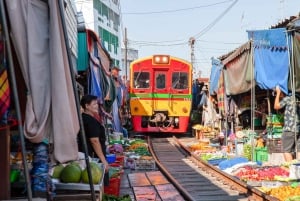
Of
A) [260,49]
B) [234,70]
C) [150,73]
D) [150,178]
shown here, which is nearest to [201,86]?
[150,73]

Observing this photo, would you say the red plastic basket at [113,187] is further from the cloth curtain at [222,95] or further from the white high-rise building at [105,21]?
the white high-rise building at [105,21]

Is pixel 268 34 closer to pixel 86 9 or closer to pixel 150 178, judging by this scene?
pixel 150 178

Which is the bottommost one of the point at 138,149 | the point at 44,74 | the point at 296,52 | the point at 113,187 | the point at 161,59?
the point at 138,149

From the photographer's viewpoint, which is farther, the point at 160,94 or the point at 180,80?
the point at 180,80

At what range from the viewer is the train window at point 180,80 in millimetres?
20703

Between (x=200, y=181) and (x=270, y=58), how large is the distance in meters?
3.38

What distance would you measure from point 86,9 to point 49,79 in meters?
45.8

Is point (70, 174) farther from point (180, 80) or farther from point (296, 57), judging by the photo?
point (180, 80)

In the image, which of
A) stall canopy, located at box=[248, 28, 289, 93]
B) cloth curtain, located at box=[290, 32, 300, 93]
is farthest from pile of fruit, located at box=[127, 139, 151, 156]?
cloth curtain, located at box=[290, 32, 300, 93]

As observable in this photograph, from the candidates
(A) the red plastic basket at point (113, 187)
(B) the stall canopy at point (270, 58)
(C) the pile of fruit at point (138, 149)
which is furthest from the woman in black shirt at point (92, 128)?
(C) the pile of fruit at point (138, 149)

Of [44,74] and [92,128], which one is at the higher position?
[44,74]

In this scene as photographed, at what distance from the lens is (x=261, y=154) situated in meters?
12.2

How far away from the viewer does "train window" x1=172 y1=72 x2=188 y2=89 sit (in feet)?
67.9

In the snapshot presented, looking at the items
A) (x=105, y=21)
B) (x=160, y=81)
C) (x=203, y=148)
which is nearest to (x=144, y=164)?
(x=203, y=148)
